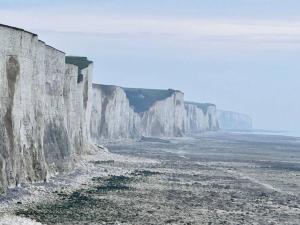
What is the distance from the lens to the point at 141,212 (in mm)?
30391

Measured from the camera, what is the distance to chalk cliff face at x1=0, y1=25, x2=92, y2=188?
110 feet

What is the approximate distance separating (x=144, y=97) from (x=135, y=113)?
11492 millimetres

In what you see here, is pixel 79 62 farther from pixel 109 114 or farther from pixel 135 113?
pixel 135 113

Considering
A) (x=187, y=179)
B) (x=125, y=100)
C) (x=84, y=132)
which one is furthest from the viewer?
(x=125, y=100)

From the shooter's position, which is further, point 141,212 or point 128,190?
point 128,190

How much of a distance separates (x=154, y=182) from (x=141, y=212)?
504 inches

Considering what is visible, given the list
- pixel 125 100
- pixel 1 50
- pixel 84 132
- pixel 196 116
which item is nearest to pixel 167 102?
pixel 125 100

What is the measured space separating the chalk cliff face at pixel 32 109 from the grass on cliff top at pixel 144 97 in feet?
235

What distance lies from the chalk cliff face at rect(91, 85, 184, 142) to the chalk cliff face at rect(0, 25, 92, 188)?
4307 cm

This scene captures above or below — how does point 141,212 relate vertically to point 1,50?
below

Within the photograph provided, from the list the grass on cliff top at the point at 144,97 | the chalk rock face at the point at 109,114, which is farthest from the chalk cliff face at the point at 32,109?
the grass on cliff top at the point at 144,97

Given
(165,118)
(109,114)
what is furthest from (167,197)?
(165,118)

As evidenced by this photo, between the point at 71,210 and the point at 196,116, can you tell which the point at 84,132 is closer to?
the point at 71,210

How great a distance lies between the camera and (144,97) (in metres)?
130
